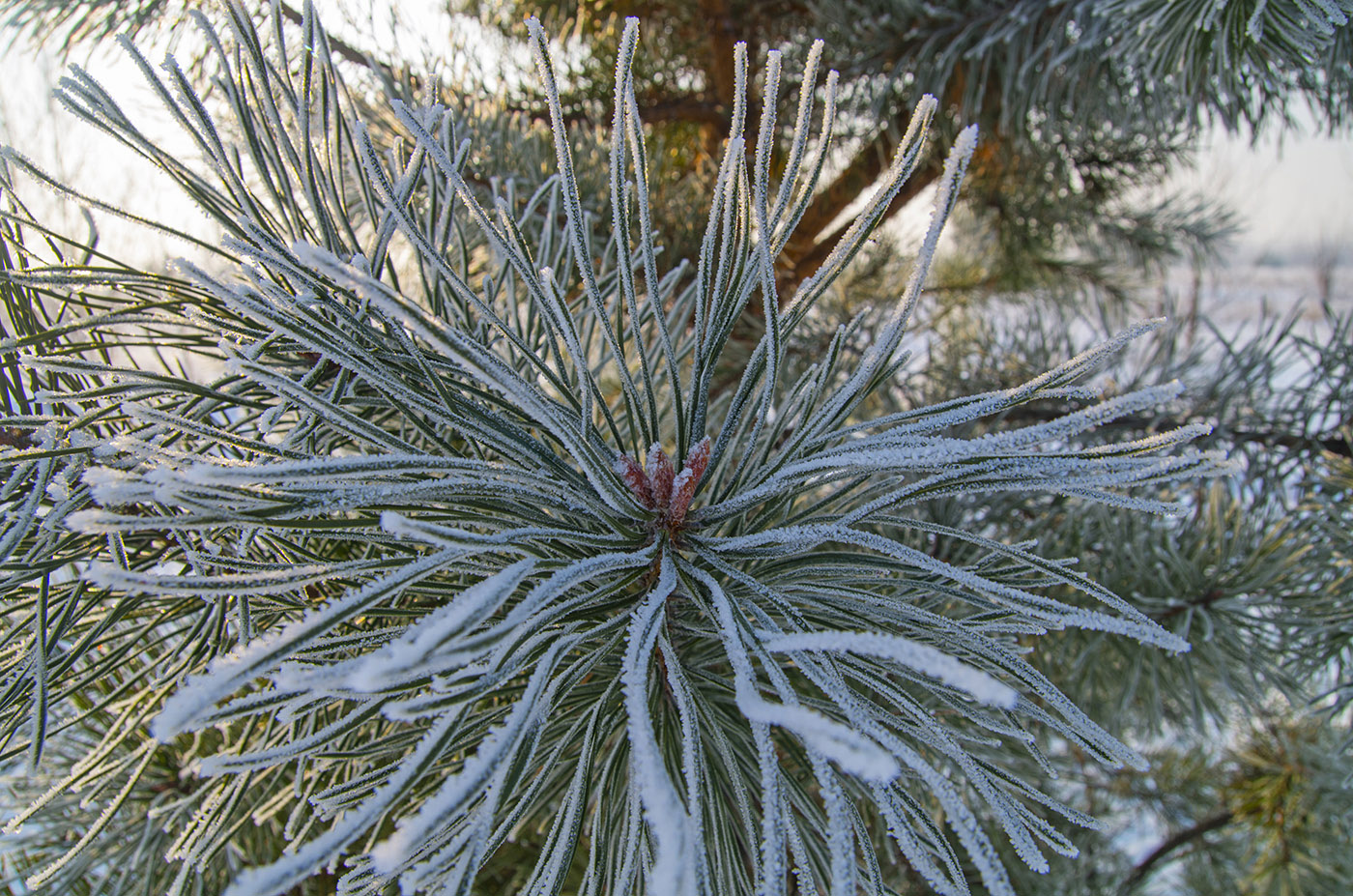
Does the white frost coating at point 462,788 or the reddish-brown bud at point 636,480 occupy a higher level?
the reddish-brown bud at point 636,480

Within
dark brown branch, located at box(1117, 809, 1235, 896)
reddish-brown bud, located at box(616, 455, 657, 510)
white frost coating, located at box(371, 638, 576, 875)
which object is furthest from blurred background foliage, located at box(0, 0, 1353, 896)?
white frost coating, located at box(371, 638, 576, 875)

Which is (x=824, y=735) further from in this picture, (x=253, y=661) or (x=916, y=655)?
(x=253, y=661)

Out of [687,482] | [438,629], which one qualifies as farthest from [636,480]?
[438,629]

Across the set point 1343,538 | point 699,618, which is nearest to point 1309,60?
point 1343,538

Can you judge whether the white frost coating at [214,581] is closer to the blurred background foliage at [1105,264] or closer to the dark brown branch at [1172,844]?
the blurred background foliage at [1105,264]

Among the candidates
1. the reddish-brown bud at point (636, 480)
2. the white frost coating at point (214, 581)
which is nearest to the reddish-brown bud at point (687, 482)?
the reddish-brown bud at point (636, 480)

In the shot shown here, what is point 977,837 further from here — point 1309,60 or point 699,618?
point 1309,60

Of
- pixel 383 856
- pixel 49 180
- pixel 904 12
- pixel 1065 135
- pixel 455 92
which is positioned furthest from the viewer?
pixel 1065 135
